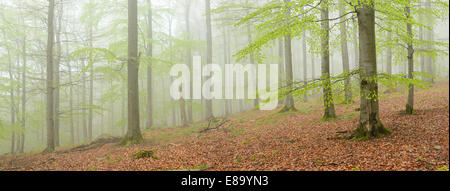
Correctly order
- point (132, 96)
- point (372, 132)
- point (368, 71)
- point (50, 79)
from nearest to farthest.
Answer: point (368, 71) < point (372, 132) < point (132, 96) < point (50, 79)

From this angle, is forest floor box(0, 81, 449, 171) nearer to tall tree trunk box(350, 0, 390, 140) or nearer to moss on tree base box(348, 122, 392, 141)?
moss on tree base box(348, 122, 392, 141)

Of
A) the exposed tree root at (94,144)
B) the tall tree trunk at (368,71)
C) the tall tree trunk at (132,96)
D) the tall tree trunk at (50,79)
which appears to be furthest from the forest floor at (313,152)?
the tall tree trunk at (50,79)

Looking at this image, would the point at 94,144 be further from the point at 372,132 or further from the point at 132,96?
the point at 372,132

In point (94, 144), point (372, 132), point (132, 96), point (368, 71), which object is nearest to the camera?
point (368, 71)

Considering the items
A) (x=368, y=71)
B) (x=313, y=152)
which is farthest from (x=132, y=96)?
(x=368, y=71)

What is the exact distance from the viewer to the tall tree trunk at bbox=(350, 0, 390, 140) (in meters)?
6.07

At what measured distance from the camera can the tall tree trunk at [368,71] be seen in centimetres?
607

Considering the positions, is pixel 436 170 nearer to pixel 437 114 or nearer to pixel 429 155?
pixel 429 155

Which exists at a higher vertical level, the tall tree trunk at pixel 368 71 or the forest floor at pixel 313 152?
the tall tree trunk at pixel 368 71

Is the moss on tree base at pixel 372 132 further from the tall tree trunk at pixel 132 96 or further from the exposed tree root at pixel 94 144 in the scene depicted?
the exposed tree root at pixel 94 144

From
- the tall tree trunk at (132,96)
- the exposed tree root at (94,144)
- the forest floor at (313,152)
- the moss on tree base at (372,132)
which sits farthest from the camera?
the exposed tree root at (94,144)

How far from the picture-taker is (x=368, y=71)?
Answer: 609 cm

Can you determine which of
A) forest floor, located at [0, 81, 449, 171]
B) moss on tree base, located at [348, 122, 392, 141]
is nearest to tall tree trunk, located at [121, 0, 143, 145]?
forest floor, located at [0, 81, 449, 171]
